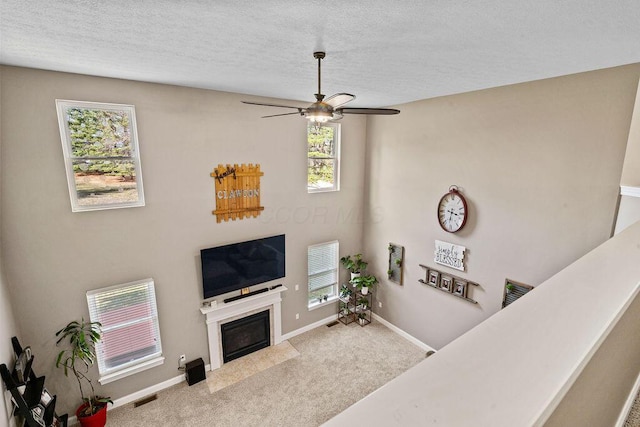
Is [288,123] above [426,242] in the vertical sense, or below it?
above

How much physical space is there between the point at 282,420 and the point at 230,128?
4.35 m

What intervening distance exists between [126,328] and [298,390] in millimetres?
2722

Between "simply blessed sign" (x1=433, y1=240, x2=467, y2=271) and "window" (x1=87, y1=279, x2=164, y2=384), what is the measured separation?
4.56 m

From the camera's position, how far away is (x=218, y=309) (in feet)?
16.5

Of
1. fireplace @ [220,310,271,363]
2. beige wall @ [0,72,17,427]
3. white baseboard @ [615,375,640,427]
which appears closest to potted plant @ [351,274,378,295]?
fireplace @ [220,310,271,363]

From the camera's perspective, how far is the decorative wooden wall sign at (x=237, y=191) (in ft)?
15.8

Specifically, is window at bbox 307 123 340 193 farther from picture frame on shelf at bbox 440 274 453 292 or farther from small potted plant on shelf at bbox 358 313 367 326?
small potted plant on shelf at bbox 358 313 367 326

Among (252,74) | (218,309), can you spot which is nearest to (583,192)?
(252,74)

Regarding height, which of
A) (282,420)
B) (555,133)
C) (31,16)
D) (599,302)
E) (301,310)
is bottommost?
(282,420)

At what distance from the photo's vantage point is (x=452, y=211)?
4.95 meters

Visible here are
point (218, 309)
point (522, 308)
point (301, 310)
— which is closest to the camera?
point (522, 308)

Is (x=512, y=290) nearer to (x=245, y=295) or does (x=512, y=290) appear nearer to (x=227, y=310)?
(x=245, y=295)

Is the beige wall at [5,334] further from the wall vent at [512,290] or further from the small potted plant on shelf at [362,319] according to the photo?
the wall vent at [512,290]

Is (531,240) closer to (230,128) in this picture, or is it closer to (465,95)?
(465,95)
